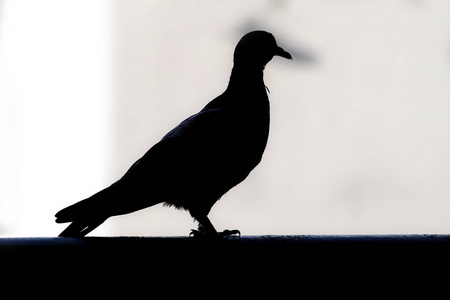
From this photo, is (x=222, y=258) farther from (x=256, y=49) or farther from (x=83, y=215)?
(x=256, y=49)

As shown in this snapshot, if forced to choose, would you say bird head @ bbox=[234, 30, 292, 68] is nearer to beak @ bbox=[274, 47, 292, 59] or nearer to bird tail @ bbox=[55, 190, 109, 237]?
beak @ bbox=[274, 47, 292, 59]

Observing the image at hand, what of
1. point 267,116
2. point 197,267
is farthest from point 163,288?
point 267,116

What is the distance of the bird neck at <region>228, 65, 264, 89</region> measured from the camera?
386 centimetres

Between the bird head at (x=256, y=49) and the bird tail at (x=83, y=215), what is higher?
the bird head at (x=256, y=49)

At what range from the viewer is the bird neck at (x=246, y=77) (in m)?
3.86

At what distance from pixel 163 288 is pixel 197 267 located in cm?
11

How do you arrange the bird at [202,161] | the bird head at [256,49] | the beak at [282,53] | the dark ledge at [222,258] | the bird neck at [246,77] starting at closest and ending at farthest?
the dark ledge at [222,258] → the bird at [202,161] → the bird neck at [246,77] → the bird head at [256,49] → the beak at [282,53]

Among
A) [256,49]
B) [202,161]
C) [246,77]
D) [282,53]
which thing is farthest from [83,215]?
[282,53]

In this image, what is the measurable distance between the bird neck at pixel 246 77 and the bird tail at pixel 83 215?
4.48 feet

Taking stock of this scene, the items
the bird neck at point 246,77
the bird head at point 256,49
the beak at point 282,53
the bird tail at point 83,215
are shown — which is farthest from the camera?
the beak at point 282,53

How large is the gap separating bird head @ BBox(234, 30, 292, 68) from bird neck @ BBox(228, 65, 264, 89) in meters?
0.04

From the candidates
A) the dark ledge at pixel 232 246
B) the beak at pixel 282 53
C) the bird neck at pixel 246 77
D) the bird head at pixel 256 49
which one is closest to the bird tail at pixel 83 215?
the dark ledge at pixel 232 246

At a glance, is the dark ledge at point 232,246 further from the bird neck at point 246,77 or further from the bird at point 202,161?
the bird neck at point 246,77

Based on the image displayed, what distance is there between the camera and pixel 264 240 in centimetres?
163
